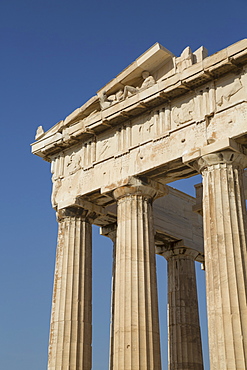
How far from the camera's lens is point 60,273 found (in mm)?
30359

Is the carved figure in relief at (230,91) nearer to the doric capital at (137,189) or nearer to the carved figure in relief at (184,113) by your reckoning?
the carved figure in relief at (184,113)

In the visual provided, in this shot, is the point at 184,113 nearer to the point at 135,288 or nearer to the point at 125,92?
the point at 125,92

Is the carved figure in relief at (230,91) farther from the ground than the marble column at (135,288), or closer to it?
farther from the ground

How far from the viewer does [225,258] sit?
2308 cm

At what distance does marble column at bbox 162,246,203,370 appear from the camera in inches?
1347

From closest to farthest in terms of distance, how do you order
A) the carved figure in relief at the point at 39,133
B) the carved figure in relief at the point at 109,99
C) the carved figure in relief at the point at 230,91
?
the carved figure in relief at the point at 230,91 < the carved figure in relief at the point at 109,99 < the carved figure in relief at the point at 39,133

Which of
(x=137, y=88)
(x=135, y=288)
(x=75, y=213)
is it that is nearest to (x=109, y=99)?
(x=137, y=88)

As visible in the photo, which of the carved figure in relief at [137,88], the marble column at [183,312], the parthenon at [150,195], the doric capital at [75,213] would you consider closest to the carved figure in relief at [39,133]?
the parthenon at [150,195]

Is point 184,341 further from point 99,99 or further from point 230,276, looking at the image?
point 99,99

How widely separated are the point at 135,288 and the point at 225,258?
5.26m

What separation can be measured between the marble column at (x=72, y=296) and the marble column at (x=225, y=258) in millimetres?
8664

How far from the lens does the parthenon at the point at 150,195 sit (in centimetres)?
2356

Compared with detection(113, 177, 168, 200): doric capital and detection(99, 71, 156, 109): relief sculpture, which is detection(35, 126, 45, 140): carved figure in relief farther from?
detection(113, 177, 168, 200): doric capital

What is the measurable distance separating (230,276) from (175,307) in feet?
44.1
